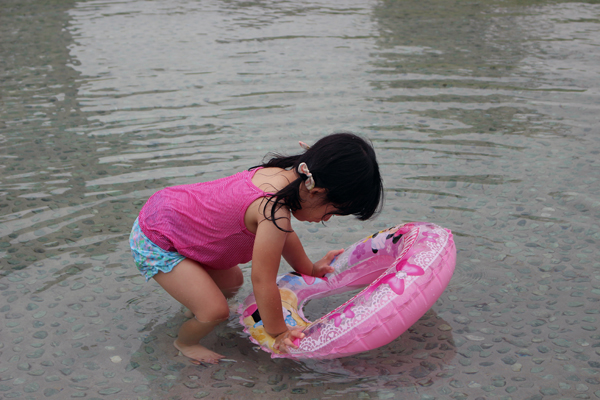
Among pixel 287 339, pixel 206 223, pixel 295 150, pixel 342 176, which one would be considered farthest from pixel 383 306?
pixel 295 150

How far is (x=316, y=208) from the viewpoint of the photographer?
2.33 meters

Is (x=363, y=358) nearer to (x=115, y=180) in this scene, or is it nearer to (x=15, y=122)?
(x=115, y=180)

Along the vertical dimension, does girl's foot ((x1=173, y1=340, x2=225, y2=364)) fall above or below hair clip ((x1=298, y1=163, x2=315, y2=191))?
below

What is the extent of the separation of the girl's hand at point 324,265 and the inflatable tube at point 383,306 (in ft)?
0.88

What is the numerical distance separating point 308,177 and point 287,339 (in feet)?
2.39

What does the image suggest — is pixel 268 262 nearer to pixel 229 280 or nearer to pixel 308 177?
pixel 308 177

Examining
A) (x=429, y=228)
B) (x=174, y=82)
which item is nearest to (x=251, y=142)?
(x=174, y=82)

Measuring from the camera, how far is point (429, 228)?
8.89 feet

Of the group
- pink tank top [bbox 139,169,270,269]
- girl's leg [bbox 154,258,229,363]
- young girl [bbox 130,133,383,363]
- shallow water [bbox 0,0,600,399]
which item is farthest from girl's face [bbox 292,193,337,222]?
shallow water [bbox 0,0,600,399]

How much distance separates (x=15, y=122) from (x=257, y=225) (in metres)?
3.76

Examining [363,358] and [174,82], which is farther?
[174,82]

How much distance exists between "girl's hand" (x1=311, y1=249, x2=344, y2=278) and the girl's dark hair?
79cm

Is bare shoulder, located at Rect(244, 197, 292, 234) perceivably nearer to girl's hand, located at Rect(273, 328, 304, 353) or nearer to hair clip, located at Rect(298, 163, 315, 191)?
hair clip, located at Rect(298, 163, 315, 191)

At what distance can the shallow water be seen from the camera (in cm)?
250
